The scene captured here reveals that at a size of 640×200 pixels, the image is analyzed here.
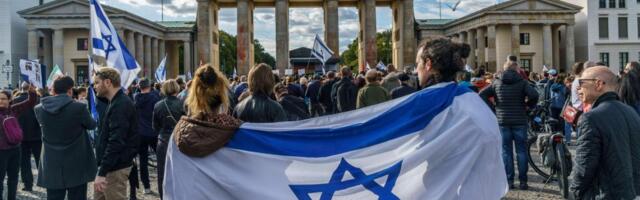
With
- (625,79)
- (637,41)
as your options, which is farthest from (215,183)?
(637,41)

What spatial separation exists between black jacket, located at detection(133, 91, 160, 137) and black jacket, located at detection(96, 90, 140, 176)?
14.6 feet

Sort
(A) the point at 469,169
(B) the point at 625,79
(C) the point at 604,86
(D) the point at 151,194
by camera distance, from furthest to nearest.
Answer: (D) the point at 151,194, (B) the point at 625,79, (C) the point at 604,86, (A) the point at 469,169

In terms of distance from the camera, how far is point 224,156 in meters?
4.58

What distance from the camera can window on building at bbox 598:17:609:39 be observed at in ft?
229

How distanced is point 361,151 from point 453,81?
830mm

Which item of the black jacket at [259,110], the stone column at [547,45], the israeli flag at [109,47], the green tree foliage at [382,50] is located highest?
the green tree foliage at [382,50]

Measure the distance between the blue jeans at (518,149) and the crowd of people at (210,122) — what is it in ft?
0.05

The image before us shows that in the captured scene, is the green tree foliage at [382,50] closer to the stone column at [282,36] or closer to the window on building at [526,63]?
the window on building at [526,63]

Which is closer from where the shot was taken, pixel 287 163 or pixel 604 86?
pixel 287 163

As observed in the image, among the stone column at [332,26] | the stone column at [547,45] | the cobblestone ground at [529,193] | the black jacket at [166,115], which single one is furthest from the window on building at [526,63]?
the black jacket at [166,115]

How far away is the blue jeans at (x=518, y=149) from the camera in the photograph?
10.5 metres

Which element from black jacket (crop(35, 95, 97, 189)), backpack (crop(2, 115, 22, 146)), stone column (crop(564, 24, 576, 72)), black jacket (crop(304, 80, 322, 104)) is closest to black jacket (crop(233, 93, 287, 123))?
black jacket (crop(35, 95, 97, 189))

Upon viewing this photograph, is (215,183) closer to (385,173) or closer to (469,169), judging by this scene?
(385,173)

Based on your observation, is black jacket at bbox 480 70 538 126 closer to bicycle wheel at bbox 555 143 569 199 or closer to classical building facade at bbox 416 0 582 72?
bicycle wheel at bbox 555 143 569 199
